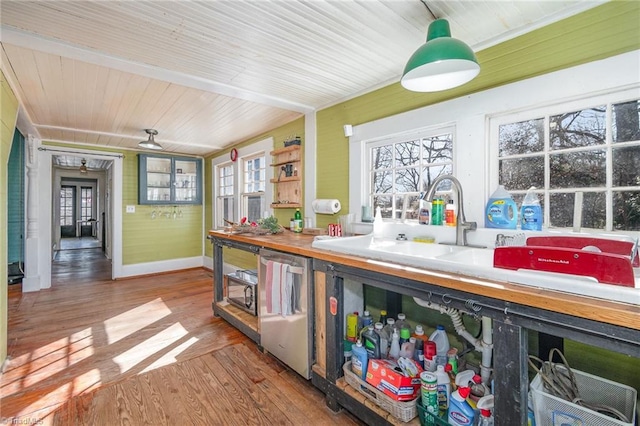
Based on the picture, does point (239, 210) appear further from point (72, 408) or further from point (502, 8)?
point (502, 8)

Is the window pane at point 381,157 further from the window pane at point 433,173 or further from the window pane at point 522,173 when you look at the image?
the window pane at point 522,173

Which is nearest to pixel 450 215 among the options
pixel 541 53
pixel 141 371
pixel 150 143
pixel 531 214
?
pixel 531 214

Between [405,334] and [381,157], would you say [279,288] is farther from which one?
[381,157]

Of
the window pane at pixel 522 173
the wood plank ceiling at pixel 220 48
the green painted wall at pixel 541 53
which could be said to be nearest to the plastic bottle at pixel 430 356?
the window pane at pixel 522 173

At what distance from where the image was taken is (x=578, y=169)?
1.60m

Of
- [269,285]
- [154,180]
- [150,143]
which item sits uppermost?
[150,143]

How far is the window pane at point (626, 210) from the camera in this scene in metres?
1.43

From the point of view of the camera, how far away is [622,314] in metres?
0.79

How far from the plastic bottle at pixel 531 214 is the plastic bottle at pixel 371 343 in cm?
105

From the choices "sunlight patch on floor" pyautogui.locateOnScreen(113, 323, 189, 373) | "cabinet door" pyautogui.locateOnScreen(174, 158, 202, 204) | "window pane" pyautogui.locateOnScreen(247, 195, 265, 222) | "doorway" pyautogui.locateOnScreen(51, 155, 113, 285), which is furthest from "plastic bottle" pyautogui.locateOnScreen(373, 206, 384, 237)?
"doorway" pyautogui.locateOnScreen(51, 155, 113, 285)

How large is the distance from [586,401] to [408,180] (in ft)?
5.40

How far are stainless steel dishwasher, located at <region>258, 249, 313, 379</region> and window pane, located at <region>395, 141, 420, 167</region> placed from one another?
1.19 meters

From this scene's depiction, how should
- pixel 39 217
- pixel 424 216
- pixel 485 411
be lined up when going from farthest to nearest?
1. pixel 39 217
2. pixel 424 216
3. pixel 485 411

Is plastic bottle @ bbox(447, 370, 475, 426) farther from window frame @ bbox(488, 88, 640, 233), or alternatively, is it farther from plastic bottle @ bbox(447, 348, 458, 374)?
window frame @ bbox(488, 88, 640, 233)
